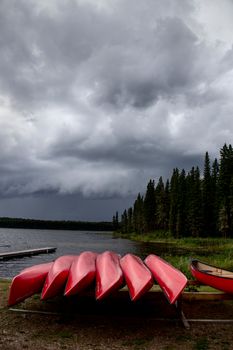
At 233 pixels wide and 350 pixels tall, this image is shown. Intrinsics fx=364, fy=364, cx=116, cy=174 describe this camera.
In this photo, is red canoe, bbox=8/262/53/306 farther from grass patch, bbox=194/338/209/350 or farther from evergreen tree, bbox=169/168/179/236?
evergreen tree, bbox=169/168/179/236

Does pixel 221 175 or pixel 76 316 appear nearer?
pixel 76 316

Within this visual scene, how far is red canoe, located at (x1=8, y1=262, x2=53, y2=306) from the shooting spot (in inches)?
308

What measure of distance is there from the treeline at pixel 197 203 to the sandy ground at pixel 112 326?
157 feet

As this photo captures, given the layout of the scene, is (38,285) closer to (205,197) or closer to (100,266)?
(100,266)

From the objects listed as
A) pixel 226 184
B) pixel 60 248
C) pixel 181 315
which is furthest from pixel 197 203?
pixel 181 315

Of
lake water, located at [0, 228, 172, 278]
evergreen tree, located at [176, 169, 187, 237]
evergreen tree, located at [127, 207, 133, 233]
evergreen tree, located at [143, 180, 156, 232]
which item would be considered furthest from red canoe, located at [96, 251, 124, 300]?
evergreen tree, located at [127, 207, 133, 233]

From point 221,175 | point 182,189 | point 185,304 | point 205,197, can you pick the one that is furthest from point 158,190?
point 185,304

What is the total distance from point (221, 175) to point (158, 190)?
32413 millimetres

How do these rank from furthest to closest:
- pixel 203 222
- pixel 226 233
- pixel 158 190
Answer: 1. pixel 158 190
2. pixel 203 222
3. pixel 226 233

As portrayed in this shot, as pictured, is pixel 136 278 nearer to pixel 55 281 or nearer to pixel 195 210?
pixel 55 281

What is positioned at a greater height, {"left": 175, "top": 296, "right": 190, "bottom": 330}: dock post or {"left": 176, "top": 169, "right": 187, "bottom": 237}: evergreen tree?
{"left": 176, "top": 169, "right": 187, "bottom": 237}: evergreen tree

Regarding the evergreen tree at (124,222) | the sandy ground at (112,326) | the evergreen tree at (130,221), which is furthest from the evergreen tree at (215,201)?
the evergreen tree at (124,222)

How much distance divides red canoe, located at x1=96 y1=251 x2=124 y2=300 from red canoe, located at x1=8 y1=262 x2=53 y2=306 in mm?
1312

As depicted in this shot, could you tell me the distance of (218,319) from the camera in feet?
Result: 26.5
